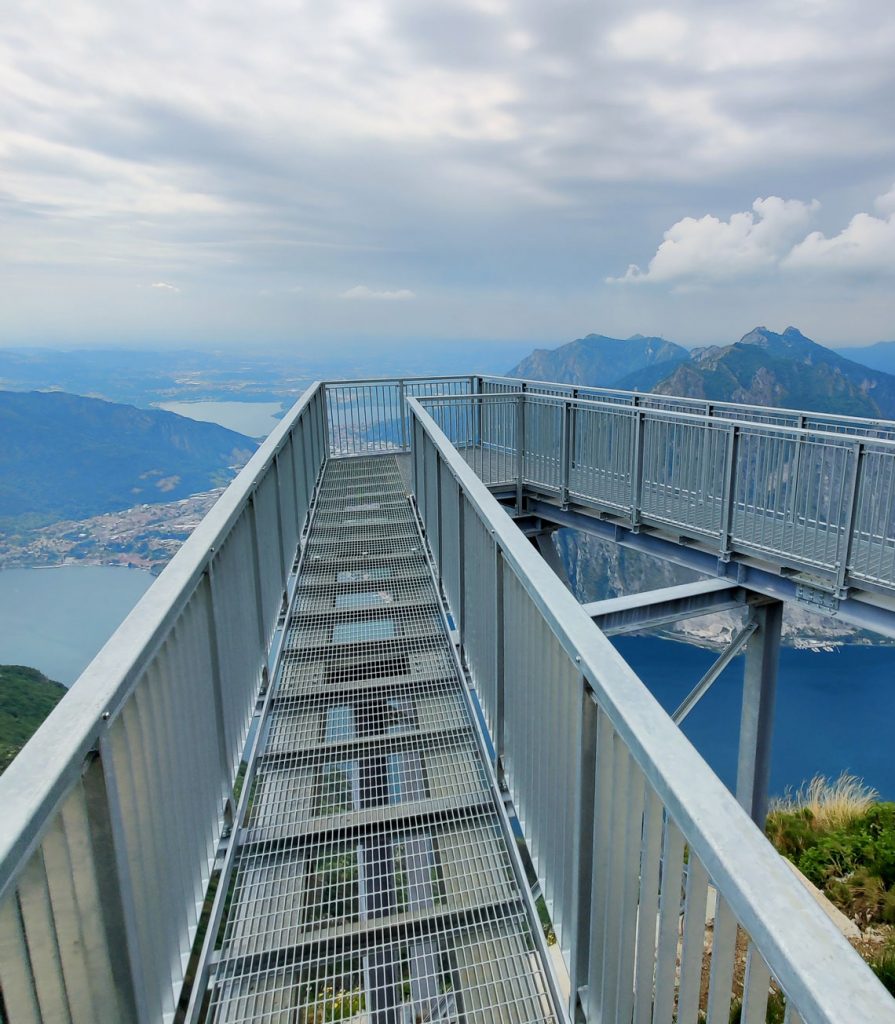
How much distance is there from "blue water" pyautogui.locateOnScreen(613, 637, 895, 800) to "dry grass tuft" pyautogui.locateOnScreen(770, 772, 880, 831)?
5975cm

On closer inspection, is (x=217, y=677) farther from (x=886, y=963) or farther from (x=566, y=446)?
(x=566, y=446)

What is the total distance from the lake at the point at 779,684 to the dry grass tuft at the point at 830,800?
1910 inches

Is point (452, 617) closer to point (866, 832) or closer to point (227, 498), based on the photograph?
point (227, 498)

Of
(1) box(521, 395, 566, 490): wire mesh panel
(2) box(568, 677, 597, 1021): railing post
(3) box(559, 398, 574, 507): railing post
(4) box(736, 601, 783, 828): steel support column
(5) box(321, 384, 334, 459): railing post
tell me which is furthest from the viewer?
(5) box(321, 384, 334, 459): railing post

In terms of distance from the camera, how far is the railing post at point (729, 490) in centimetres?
774

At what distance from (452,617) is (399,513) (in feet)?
9.68

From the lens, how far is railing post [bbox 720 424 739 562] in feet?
25.4

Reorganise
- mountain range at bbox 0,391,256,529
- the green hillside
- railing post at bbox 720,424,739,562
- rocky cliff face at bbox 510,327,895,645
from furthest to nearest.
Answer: mountain range at bbox 0,391,256,529
rocky cliff face at bbox 510,327,895,645
the green hillside
railing post at bbox 720,424,739,562

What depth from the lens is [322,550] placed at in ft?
21.2

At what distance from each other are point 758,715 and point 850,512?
422 centimetres

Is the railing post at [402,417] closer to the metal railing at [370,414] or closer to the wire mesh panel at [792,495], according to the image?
the metal railing at [370,414]

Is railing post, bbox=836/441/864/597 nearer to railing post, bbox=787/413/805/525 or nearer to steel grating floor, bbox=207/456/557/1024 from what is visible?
railing post, bbox=787/413/805/525

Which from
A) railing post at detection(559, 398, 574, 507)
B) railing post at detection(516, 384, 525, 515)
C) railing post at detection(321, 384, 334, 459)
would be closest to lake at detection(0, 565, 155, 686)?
railing post at detection(321, 384, 334, 459)

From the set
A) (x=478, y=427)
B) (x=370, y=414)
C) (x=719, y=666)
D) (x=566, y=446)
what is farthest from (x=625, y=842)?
(x=370, y=414)
